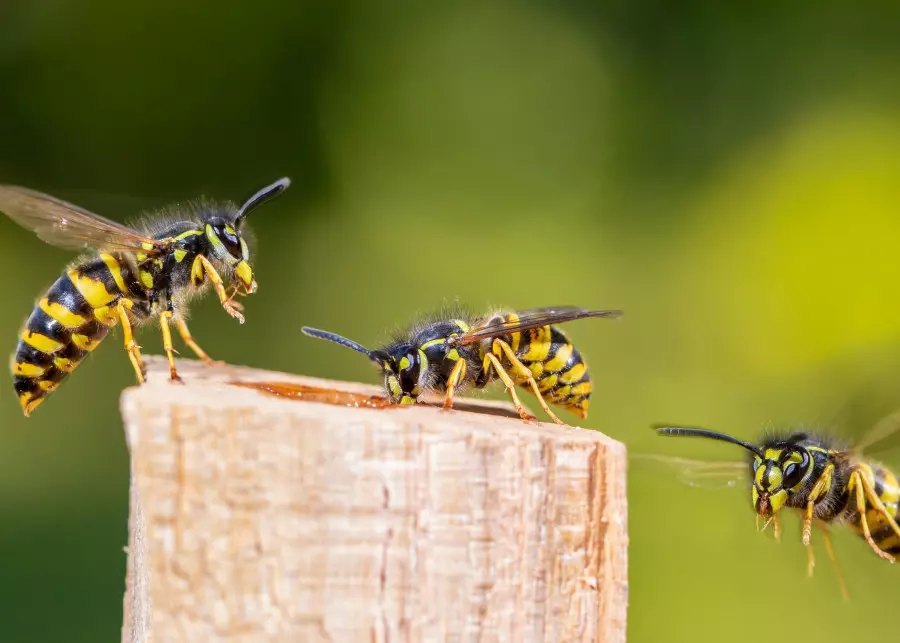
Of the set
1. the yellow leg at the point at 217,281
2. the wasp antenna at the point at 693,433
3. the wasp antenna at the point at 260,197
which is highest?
the wasp antenna at the point at 260,197

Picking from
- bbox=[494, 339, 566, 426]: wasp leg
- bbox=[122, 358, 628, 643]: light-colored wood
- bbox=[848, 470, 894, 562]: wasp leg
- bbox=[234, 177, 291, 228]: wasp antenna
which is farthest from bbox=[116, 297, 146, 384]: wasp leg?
bbox=[848, 470, 894, 562]: wasp leg

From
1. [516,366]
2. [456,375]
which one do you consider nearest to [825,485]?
[516,366]

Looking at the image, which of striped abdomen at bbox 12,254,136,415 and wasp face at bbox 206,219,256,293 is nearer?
striped abdomen at bbox 12,254,136,415

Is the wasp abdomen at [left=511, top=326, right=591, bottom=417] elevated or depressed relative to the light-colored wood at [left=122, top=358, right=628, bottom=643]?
elevated

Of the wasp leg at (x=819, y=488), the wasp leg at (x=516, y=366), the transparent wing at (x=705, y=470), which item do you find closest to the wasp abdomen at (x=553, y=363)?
the wasp leg at (x=516, y=366)

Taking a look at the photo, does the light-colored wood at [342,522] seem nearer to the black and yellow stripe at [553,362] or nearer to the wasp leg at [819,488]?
the black and yellow stripe at [553,362]

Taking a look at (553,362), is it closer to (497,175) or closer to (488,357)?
(488,357)

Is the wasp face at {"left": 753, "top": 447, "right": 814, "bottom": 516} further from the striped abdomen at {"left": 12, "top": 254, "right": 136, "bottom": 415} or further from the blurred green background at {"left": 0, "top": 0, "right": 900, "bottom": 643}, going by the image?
the blurred green background at {"left": 0, "top": 0, "right": 900, "bottom": 643}
